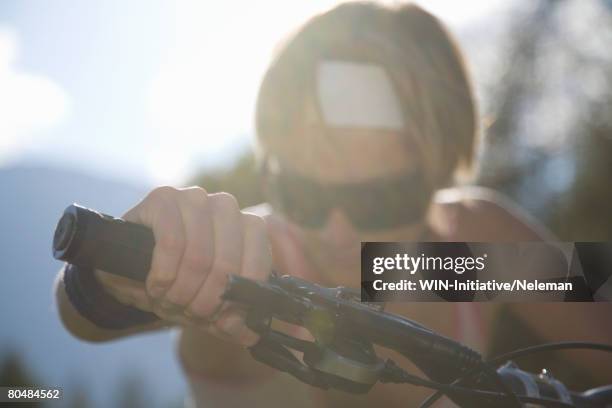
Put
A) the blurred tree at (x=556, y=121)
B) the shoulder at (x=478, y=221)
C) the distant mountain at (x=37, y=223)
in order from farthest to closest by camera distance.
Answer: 1. the blurred tree at (x=556, y=121)
2. the shoulder at (x=478, y=221)
3. the distant mountain at (x=37, y=223)

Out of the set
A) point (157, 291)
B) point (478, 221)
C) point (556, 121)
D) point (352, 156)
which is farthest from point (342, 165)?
point (556, 121)

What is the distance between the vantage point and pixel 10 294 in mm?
1556

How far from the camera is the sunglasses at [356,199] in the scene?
1451mm

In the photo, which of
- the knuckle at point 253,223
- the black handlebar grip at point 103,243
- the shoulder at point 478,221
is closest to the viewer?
the black handlebar grip at point 103,243

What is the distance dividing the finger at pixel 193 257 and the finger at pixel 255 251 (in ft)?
0.12

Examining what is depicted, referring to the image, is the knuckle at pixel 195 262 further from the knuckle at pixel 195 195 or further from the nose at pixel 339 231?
the nose at pixel 339 231

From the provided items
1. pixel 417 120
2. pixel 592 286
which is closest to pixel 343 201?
pixel 417 120

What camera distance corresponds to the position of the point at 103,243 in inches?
20.4

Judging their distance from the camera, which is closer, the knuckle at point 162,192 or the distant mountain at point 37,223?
the knuckle at point 162,192

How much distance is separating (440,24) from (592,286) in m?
0.81

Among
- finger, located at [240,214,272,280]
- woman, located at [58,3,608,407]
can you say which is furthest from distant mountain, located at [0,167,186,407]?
woman, located at [58,3,608,407]

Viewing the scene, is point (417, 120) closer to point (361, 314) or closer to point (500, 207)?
point (500, 207)

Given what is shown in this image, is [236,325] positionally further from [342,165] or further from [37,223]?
[37,223]

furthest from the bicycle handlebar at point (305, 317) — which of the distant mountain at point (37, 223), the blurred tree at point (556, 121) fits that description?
the blurred tree at point (556, 121)
